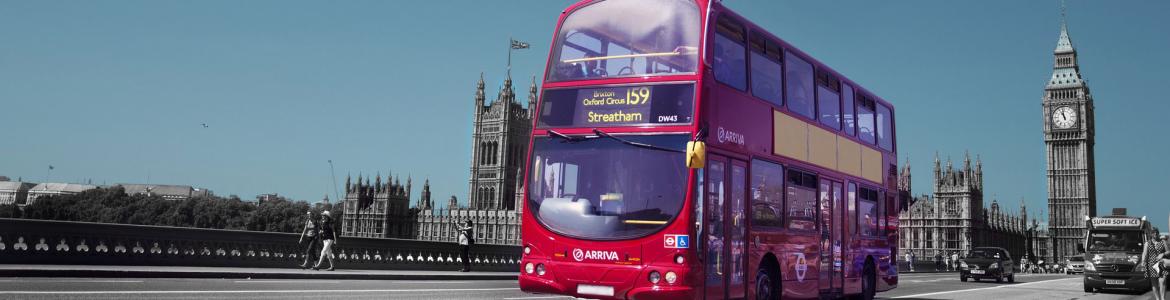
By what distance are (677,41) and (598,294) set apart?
10.5 ft

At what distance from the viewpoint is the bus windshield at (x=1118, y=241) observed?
27.6 m

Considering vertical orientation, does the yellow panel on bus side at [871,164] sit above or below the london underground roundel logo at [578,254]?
above

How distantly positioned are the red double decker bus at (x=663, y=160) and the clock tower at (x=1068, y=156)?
381 feet

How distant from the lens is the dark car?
1342 inches

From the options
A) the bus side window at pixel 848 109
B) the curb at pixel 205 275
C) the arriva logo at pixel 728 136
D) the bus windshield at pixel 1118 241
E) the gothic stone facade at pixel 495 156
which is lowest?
the curb at pixel 205 275

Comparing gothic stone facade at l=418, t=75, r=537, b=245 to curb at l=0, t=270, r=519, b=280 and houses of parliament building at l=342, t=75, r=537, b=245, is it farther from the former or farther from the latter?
curb at l=0, t=270, r=519, b=280

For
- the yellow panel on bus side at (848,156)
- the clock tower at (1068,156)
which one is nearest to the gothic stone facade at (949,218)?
the clock tower at (1068,156)

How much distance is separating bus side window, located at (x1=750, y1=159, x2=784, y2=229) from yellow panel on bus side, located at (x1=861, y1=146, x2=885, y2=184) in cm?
423

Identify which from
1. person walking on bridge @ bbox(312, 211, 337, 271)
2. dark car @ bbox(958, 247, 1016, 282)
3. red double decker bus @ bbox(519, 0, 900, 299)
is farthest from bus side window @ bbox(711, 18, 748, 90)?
dark car @ bbox(958, 247, 1016, 282)

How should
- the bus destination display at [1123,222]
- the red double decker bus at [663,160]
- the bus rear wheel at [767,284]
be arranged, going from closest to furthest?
the red double decker bus at [663,160]
the bus rear wheel at [767,284]
the bus destination display at [1123,222]

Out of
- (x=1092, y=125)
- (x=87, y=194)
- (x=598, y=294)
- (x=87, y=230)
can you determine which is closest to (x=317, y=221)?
(x=87, y=230)

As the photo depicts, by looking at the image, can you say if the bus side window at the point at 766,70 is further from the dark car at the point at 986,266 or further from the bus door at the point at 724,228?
the dark car at the point at 986,266

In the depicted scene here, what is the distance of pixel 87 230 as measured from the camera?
18719 mm

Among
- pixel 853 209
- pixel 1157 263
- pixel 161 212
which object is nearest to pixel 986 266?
pixel 1157 263
